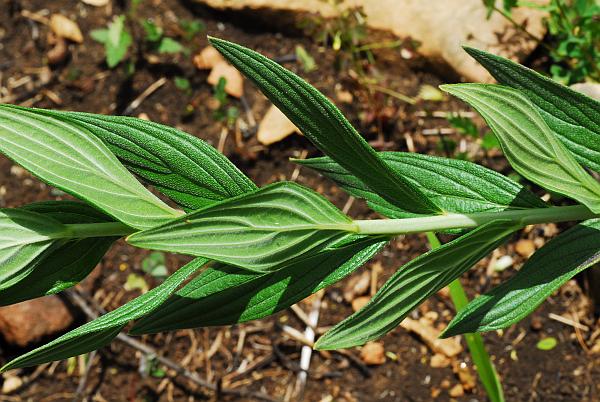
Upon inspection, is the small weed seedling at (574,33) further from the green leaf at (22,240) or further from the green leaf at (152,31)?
the green leaf at (22,240)

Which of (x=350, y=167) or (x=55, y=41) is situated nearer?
(x=350, y=167)

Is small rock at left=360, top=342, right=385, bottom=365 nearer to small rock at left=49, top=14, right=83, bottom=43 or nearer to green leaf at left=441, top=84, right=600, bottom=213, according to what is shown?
green leaf at left=441, top=84, right=600, bottom=213

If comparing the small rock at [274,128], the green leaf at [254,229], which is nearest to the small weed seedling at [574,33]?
the small rock at [274,128]

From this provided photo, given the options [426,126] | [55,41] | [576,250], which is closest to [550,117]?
[576,250]

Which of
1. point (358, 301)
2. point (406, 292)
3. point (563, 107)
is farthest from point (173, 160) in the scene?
point (358, 301)

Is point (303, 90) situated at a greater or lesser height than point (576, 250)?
greater

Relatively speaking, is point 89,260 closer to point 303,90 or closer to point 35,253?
point 35,253

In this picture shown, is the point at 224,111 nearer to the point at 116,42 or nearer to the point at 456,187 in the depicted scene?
the point at 116,42
